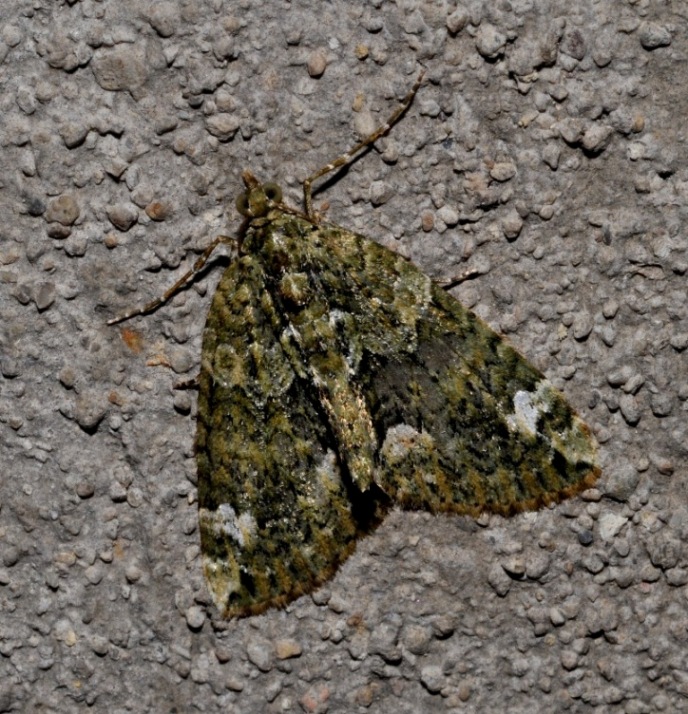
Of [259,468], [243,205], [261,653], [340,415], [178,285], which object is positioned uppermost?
[243,205]

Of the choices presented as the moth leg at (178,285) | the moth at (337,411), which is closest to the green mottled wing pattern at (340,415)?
the moth at (337,411)

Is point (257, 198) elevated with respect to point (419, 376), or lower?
elevated

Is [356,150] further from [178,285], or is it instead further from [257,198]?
[178,285]

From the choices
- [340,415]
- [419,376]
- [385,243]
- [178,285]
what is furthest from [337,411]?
[178,285]

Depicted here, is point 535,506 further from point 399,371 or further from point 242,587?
point 242,587

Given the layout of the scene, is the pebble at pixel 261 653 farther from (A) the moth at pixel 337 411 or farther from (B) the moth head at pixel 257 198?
(B) the moth head at pixel 257 198

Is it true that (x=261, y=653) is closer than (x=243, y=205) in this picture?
No

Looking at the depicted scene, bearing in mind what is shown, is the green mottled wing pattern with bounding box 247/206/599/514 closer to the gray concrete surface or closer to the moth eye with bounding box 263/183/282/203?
the moth eye with bounding box 263/183/282/203
